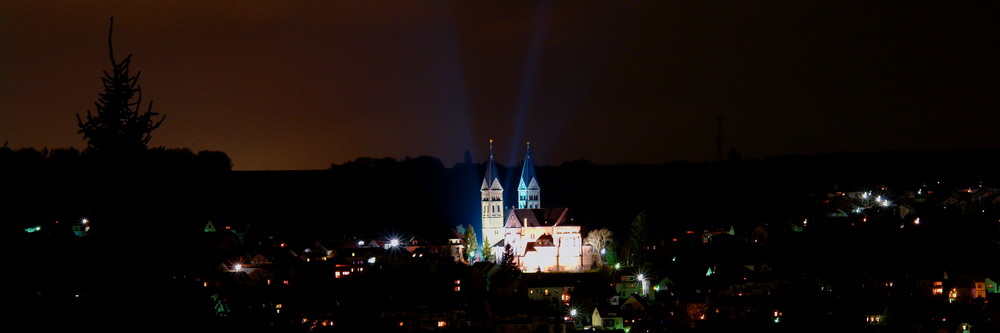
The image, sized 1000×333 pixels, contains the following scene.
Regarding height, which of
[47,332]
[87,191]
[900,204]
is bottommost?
[47,332]

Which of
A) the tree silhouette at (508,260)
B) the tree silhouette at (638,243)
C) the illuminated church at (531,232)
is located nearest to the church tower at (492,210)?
the illuminated church at (531,232)

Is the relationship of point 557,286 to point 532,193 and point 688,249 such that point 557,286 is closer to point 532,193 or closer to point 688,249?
point 688,249

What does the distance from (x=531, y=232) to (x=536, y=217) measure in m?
1.30

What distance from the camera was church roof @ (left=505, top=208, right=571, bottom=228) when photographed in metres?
64.6

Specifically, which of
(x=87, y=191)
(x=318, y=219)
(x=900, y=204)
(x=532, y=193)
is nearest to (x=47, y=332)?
(x=87, y=191)

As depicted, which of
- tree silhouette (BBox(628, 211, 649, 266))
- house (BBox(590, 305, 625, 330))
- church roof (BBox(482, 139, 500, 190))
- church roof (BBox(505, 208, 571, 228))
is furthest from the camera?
church roof (BBox(482, 139, 500, 190))

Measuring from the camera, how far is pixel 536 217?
215 feet

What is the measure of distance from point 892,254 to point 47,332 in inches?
2124

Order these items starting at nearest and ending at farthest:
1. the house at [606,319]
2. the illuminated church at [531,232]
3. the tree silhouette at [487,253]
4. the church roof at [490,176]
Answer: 1. the house at [606,319]
2. the illuminated church at [531,232]
3. the tree silhouette at [487,253]
4. the church roof at [490,176]

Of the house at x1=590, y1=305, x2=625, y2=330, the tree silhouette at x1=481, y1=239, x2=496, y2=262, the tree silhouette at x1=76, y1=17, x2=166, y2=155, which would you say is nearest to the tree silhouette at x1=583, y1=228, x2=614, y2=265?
the tree silhouette at x1=481, y1=239, x2=496, y2=262

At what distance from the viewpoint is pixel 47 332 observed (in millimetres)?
9383

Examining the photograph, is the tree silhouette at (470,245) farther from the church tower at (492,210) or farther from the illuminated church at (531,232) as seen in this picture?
the church tower at (492,210)

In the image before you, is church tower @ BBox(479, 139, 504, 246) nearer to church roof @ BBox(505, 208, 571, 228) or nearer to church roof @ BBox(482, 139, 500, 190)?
church roof @ BBox(482, 139, 500, 190)

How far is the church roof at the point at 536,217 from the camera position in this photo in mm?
64562
